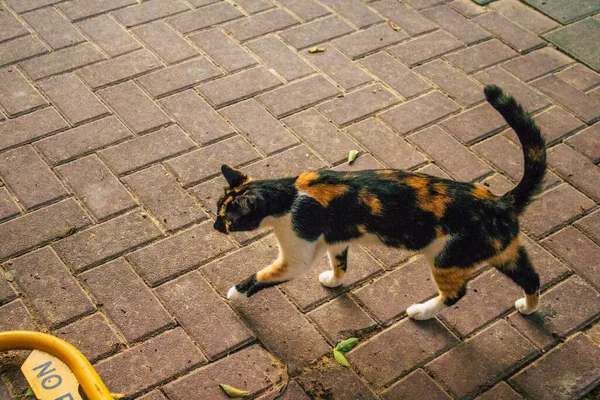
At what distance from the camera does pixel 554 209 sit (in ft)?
13.5

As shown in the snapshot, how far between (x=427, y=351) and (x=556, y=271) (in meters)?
0.88

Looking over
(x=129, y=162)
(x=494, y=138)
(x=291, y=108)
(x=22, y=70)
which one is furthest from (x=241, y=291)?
(x=22, y=70)

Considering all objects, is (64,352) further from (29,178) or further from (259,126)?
(259,126)

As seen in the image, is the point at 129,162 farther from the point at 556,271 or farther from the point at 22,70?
the point at 556,271

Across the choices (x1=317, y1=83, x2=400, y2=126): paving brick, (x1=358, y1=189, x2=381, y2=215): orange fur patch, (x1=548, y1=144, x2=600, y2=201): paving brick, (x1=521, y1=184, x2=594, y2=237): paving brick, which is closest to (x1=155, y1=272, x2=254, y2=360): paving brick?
(x1=358, y1=189, x2=381, y2=215): orange fur patch

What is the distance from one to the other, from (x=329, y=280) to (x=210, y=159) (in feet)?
3.73

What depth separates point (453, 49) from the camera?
17.2 ft

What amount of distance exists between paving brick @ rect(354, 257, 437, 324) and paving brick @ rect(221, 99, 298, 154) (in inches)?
44.3

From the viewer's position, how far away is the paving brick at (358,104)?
15.3 ft

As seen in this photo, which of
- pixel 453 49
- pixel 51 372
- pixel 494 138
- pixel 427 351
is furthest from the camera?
pixel 453 49

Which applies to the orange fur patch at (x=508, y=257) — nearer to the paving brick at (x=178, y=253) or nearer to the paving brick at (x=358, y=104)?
the paving brick at (x=178, y=253)

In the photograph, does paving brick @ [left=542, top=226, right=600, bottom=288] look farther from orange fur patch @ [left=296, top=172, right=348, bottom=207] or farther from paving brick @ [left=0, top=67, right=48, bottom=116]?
paving brick @ [left=0, top=67, right=48, bottom=116]

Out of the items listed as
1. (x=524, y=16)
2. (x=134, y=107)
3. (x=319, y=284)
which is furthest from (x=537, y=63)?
(x=134, y=107)

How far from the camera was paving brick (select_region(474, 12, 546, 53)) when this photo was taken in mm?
5328
